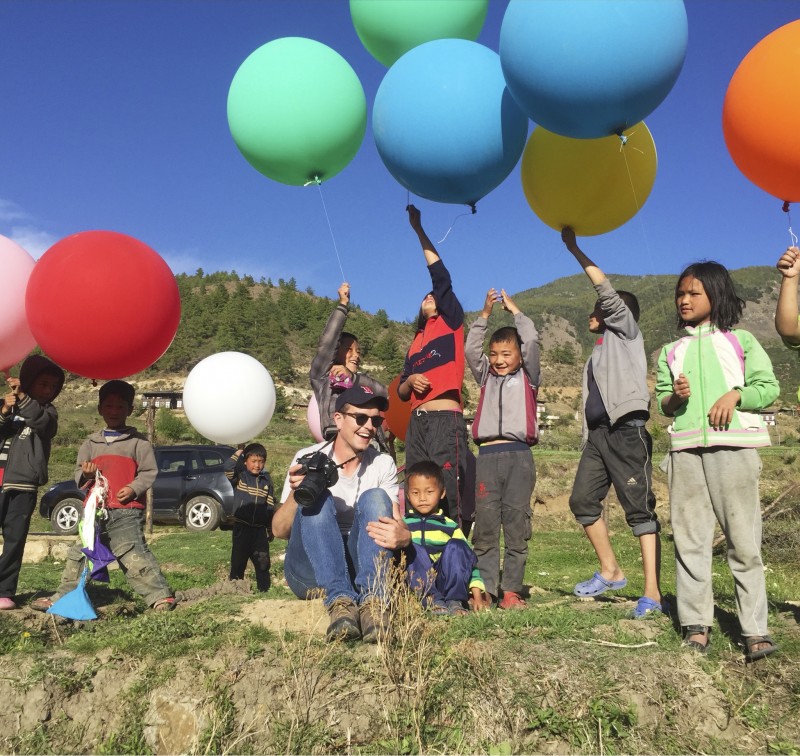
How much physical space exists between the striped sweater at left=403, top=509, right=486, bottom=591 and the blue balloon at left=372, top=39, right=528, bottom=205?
6.35 ft

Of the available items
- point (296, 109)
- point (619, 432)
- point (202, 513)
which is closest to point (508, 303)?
point (619, 432)

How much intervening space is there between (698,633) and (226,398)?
424 cm

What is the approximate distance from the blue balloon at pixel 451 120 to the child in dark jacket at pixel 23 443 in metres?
2.64

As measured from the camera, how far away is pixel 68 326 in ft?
13.8

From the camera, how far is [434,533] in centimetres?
382

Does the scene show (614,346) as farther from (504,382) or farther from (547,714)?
(547,714)

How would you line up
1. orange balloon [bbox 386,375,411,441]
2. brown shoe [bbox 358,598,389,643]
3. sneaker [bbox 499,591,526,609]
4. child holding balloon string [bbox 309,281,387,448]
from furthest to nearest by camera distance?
orange balloon [bbox 386,375,411,441]
child holding balloon string [bbox 309,281,387,448]
sneaker [bbox 499,591,526,609]
brown shoe [bbox 358,598,389,643]

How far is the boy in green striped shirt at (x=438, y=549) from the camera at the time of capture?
12.1ft

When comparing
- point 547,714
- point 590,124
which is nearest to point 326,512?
point 547,714

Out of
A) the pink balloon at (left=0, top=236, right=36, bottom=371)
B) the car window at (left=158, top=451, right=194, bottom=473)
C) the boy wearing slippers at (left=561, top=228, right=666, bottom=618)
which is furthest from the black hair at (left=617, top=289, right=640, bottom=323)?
the car window at (left=158, top=451, right=194, bottom=473)

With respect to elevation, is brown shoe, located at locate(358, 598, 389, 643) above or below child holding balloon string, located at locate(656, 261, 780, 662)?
below

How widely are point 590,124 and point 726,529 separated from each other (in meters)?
1.99

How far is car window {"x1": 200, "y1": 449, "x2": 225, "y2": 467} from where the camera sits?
12641 millimetres

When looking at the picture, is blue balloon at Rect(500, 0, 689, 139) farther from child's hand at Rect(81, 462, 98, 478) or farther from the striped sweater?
child's hand at Rect(81, 462, 98, 478)
